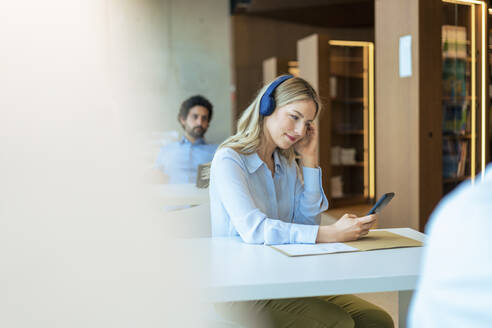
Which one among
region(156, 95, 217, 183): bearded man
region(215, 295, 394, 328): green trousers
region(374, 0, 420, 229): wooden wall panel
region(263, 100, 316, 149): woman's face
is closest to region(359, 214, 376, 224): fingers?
region(215, 295, 394, 328): green trousers

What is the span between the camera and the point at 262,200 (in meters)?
2.01

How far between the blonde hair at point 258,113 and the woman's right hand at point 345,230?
0.47 metres

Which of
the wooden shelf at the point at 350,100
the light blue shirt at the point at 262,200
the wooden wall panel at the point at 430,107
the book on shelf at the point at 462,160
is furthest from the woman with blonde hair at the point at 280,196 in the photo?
the wooden shelf at the point at 350,100

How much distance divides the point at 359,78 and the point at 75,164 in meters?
6.11

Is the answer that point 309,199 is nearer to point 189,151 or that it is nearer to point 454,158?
point 189,151

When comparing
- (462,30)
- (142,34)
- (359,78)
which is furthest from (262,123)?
(359,78)

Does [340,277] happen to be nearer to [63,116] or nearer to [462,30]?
[63,116]

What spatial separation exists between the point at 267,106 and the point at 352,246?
0.68 meters

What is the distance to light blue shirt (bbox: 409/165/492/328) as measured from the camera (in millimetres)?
497

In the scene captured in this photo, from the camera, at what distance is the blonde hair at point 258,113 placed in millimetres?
2006

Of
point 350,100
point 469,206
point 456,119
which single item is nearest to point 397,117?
point 456,119

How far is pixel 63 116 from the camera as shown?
1.79 m

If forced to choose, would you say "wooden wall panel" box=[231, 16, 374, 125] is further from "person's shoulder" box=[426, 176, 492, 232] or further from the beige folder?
"person's shoulder" box=[426, 176, 492, 232]

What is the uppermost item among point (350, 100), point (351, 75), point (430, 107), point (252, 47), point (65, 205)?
point (252, 47)
